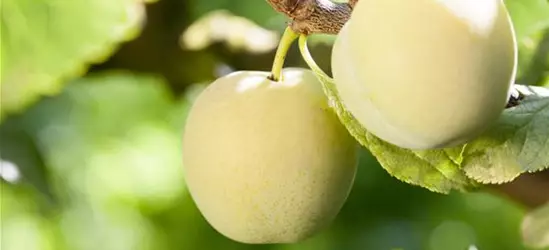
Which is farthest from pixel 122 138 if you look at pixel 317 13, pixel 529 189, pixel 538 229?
pixel 317 13

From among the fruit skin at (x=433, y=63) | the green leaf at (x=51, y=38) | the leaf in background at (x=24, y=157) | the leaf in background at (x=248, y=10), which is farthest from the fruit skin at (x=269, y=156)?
the leaf in background at (x=248, y=10)

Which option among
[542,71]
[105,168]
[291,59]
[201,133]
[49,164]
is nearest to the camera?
[201,133]

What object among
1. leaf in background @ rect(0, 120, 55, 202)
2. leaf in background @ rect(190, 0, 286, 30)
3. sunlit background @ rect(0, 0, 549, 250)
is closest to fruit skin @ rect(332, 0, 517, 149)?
sunlit background @ rect(0, 0, 549, 250)

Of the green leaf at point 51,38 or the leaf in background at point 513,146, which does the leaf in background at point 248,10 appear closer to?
the green leaf at point 51,38

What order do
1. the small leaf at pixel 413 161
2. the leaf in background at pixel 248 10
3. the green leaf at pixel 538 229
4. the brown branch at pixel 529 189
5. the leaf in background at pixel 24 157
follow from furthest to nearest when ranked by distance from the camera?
the leaf in background at pixel 248 10 < the leaf in background at pixel 24 157 < the brown branch at pixel 529 189 < the green leaf at pixel 538 229 < the small leaf at pixel 413 161

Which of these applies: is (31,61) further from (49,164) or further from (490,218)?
(490,218)

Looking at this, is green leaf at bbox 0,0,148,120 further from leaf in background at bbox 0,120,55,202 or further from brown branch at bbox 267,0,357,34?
brown branch at bbox 267,0,357,34

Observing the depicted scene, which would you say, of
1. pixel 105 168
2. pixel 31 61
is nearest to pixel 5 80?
pixel 31 61
